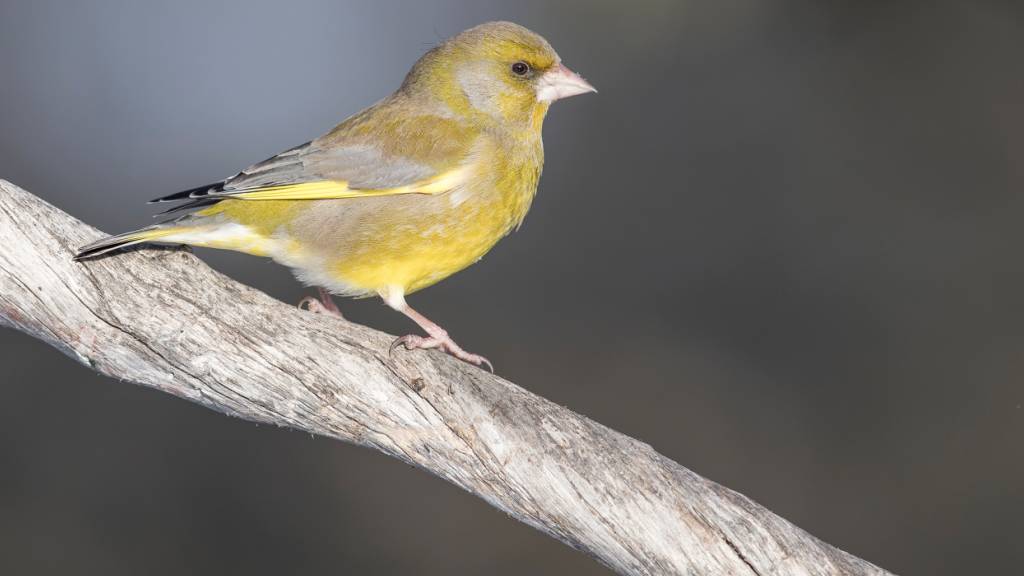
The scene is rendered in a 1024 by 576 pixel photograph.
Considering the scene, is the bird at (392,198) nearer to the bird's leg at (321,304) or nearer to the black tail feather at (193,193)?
the black tail feather at (193,193)

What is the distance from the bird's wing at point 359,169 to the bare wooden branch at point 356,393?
0.40 meters

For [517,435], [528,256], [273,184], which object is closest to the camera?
[517,435]

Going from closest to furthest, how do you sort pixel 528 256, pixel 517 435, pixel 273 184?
pixel 517 435 < pixel 273 184 < pixel 528 256

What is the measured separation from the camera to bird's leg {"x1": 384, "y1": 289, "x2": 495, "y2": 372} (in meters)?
3.12

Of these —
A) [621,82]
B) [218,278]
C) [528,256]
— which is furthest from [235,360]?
[621,82]

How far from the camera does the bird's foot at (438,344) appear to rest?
3.10 meters

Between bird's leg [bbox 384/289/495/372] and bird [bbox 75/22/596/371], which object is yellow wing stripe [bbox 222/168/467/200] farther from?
bird's leg [bbox 384/289/495/372]

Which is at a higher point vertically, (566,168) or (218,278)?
(566,168)

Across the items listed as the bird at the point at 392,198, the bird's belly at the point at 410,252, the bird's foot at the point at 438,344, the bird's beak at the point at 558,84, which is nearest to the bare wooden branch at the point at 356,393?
the bird's foot at the point at 438,344

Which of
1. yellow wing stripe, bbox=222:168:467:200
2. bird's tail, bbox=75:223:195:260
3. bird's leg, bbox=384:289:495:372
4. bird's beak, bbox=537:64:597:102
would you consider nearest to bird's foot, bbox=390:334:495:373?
bird's leg, bbox=384:289:495:372

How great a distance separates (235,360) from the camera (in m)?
2.95

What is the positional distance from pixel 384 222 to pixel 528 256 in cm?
343

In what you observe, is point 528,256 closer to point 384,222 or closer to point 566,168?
point 566,168

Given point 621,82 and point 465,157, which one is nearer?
point 465,157
